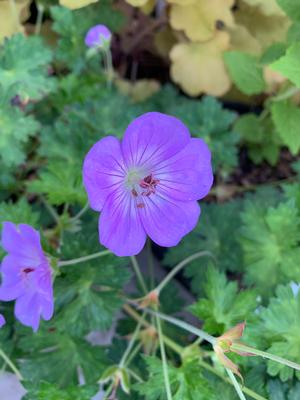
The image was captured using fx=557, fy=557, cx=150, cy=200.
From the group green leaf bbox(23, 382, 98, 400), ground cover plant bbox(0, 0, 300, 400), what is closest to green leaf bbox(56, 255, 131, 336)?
ground cover plant bbox(0, 0, 300, 400)

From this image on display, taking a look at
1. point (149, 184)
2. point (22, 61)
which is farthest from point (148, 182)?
point (22, 61)

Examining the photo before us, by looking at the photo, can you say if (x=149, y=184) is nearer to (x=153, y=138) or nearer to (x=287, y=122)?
(x=153, y=138)

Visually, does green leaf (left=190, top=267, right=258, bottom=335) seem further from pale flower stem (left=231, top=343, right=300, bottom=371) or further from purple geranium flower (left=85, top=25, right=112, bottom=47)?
purple geranium flower (left=85, top=25, right=112, bottom=47)

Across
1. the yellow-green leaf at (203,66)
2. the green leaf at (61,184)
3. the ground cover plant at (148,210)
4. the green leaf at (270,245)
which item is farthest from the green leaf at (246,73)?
the green leaf at (61,184)

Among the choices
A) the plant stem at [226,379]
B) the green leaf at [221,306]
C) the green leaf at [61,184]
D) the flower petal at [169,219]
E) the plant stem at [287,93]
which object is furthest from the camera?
the plant stem at [287,93]

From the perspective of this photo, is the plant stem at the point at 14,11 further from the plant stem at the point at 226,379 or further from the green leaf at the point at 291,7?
the plant stem at the point at 226,379

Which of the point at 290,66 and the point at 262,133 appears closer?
the point at 290,66

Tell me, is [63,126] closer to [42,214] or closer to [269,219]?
[42,214]
